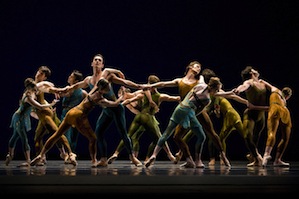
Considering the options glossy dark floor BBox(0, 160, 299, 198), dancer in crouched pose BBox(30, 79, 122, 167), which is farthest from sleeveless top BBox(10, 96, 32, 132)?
glossy dark floor BBox(0, 160, 299, 198)

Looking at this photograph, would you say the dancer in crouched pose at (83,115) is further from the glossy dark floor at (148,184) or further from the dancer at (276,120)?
the dancer at (276,120)

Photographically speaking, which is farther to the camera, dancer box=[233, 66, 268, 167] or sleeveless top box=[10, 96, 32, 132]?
dancer box=[233, 66, 268, 167]

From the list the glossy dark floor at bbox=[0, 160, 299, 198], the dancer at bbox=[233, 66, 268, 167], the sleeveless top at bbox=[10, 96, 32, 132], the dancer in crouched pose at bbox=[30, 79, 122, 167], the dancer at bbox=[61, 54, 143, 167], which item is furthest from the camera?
the dancer at bbox=[233, 66, 268, 167]

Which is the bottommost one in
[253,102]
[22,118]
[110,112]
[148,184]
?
[148,184]

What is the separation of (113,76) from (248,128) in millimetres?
2538

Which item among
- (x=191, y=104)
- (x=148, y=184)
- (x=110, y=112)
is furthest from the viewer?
(x=110, y=112)

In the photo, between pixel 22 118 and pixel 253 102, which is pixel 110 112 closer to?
pixel 22 118

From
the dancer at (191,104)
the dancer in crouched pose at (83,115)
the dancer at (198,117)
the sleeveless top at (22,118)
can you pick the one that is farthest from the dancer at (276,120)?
the sleeveless top at (22,118)

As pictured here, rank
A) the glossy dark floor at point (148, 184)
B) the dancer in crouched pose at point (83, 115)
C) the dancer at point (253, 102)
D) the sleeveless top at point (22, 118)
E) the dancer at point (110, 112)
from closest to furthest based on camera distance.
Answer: the glossy dark floor at point (148, 184) → the dancer in crouched pose at point (83, 115) → the dancer at point (110, 112) → the sleeveless top at point (22, 118) → the dancer at point (253, 102)

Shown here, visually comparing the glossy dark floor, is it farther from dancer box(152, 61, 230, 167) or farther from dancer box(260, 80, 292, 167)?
dancer box(260, 80, 292, 167)

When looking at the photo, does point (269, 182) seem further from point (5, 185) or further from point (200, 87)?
point (5, 185)

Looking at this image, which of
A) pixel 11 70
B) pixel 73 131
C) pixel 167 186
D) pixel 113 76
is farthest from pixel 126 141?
pixel 11 70

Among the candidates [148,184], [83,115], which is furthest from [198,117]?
[148,184]

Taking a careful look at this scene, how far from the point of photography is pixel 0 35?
484 inches
